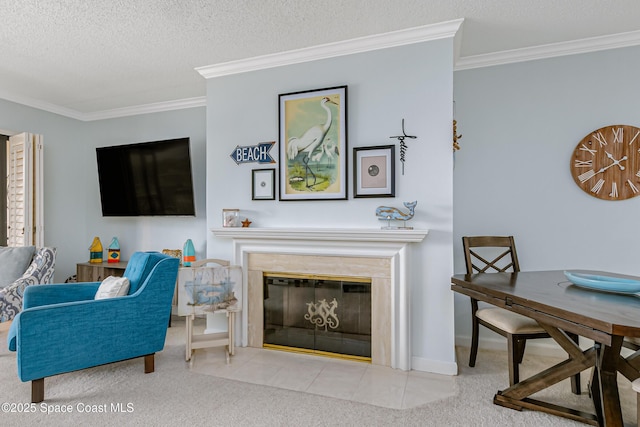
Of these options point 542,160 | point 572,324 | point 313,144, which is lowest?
point 572,324

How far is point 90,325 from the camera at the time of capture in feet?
7.39

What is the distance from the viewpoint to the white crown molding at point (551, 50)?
2.67 metres

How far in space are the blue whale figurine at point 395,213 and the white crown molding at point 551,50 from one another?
4.69 feet

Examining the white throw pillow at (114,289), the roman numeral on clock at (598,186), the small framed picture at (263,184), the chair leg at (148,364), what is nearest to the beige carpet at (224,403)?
the chair leg at (148,364)

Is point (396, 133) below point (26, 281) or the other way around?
the other way around

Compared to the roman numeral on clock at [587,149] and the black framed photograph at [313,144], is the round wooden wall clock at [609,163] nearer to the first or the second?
the roman numeral on clock at [587,149]

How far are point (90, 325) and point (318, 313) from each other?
1.62 m

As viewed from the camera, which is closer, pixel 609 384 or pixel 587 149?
pixel 609 384

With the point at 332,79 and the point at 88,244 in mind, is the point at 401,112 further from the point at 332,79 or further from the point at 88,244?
the point at 88,244

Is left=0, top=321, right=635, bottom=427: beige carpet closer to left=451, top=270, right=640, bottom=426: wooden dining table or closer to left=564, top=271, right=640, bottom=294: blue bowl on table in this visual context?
left=451, top=270, right=640, bottom=426: wooden dining table

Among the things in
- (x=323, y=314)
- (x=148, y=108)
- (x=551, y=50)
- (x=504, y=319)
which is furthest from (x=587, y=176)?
A: (x=148, y=108)

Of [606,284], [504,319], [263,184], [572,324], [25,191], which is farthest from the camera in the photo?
[25,191]

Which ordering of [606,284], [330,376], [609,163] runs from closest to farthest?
1. [606,284]
2. [330,376]
3. [609,163]

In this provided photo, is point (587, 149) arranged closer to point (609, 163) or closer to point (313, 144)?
point (609, 163)
